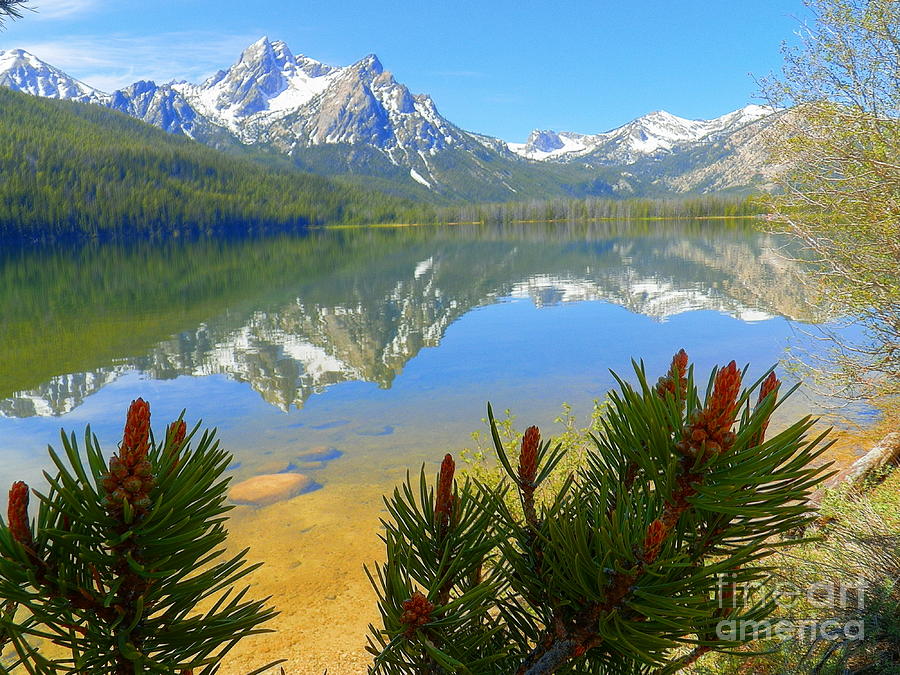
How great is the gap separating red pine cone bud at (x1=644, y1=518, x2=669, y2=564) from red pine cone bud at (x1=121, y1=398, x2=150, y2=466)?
0.91 m

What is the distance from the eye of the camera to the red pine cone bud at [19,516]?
938 mm

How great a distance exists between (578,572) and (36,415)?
2444cm

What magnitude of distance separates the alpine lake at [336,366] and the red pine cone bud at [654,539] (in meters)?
5.85

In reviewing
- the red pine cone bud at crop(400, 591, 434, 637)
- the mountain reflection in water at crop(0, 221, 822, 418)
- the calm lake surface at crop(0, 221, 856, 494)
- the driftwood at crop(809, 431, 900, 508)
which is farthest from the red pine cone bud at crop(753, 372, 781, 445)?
the calm lake surface at crop(0, 221, 856, 494)

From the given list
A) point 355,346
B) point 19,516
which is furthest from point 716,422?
point 355,346

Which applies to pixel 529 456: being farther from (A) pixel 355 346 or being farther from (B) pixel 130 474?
(A) pixel 355 346

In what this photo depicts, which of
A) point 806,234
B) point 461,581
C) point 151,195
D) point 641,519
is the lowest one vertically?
point 461,581

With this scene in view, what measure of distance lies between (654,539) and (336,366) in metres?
26.9

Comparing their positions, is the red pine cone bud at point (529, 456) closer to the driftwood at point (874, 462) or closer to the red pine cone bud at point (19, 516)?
the red pine cone bud at point (19, 516)

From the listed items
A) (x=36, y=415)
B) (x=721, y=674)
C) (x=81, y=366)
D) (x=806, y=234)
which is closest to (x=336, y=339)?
(x=81, y=366)

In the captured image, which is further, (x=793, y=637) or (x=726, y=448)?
(x=793, y=637)

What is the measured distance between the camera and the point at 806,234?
500 inches

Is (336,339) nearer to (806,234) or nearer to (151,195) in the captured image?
(806,234)

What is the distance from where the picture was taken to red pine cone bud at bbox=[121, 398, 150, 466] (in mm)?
929
